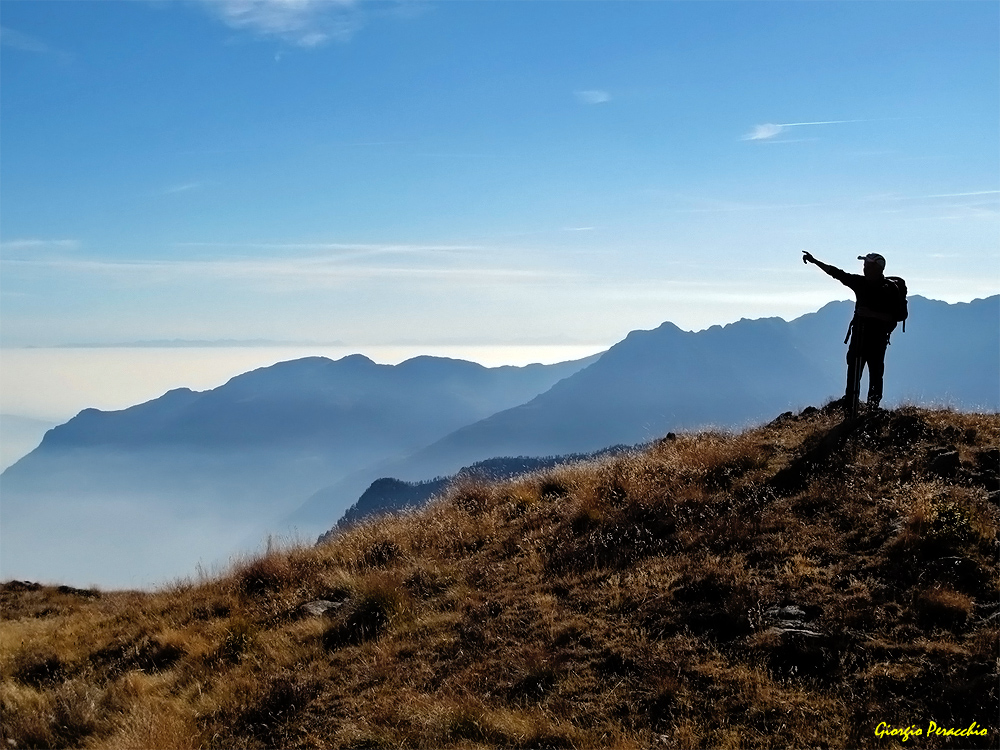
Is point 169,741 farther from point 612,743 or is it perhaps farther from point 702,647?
point 702,647

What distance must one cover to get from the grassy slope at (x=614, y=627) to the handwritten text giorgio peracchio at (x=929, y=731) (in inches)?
2.1

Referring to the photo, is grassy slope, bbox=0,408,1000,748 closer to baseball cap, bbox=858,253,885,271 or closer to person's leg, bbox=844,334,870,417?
person's leg, bbox=844,334,870,417

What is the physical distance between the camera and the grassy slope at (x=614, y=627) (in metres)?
6.17

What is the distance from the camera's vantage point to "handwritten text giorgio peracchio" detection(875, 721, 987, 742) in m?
5.37

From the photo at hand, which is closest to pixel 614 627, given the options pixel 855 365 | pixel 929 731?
pixel 929 731

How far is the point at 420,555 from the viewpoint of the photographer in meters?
11.4

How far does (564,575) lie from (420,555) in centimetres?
292

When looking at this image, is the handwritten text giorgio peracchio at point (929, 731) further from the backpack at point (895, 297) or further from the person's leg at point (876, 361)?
the backpack at point (895, 297)

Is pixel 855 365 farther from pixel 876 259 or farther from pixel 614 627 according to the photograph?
pixel 614 627

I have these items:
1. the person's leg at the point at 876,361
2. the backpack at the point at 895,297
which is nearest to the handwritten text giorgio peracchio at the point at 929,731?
the person's leg at the point at 876,361

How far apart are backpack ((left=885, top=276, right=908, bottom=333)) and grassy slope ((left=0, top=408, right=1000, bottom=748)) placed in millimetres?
1654

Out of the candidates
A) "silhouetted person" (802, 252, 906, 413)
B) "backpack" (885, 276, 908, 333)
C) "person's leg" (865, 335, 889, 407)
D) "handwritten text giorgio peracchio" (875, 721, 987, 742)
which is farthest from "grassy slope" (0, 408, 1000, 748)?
"backpack" (885, 276, 908, 333)

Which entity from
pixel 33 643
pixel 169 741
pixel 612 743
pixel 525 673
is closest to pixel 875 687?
pixel 612 743

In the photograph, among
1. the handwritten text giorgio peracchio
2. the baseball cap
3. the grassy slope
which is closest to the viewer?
the handwritten text giorgio peracchio
